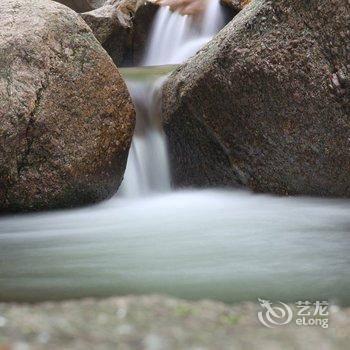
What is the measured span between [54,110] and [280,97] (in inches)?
81.6

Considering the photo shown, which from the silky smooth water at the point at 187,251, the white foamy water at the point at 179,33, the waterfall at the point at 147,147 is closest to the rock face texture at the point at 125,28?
the white foamy water at the point at 179,33

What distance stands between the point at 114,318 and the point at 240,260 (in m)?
1.24

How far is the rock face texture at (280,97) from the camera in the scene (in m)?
4.77

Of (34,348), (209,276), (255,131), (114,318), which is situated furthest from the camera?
(255,131)

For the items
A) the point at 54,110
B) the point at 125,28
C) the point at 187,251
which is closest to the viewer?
the point at 187,251

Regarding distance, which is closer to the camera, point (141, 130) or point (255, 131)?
point (255, 131)

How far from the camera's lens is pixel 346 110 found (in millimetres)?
4762

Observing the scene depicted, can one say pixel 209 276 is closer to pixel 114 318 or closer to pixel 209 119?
pixel 114 318

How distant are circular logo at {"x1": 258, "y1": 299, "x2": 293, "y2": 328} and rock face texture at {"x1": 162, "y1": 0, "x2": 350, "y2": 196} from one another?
3064mm

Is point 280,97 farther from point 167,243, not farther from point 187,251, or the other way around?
point 187,251

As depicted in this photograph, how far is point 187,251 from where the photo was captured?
317 centimetres

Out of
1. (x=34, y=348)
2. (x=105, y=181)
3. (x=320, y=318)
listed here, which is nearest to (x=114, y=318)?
(x=34, y=348)

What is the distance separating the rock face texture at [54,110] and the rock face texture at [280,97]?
93 cm

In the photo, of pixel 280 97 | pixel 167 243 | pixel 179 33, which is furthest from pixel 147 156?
pixel 179 33
